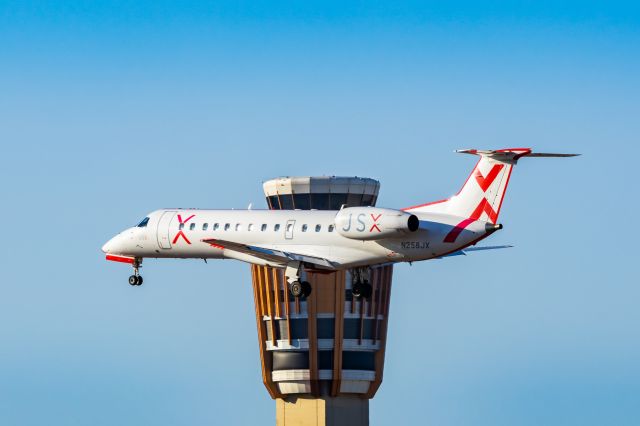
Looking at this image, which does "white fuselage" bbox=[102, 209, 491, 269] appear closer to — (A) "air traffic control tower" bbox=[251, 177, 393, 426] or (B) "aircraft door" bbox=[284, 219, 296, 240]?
(B) "aircraft door" bbox=[284, 219, 296, 240]

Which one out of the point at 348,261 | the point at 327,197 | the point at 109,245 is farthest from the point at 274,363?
the point at 348,261

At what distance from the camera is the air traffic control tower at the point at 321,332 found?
389ft

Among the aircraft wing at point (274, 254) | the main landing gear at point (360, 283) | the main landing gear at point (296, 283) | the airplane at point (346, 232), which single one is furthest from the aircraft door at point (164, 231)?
Answer: the main landing gear at point (360, 283)

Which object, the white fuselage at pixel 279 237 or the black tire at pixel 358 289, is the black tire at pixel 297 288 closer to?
the white fuselage at pixel 279 237

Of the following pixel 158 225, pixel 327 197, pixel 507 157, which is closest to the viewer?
pixel 507 157

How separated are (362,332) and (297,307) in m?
5.45

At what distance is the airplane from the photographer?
225ft

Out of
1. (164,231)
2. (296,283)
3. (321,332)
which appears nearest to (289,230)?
(296,283)

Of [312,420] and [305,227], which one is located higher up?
[305,227]

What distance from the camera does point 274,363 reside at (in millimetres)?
122188

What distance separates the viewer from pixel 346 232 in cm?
6925

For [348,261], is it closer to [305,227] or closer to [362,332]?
[305,227]

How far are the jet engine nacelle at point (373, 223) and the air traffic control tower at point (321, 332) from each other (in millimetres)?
48462

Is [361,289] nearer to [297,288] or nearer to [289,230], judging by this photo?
[297,288]
